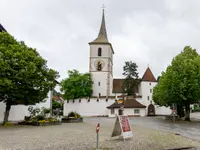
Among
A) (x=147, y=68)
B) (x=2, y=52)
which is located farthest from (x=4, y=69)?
(x=147, y=68)

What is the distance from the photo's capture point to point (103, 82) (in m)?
61.1

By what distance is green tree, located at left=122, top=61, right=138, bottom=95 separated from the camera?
60000 millimetres

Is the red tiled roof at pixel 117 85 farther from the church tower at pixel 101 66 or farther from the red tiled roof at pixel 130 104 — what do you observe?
the red tiled roof at pixel 130 104

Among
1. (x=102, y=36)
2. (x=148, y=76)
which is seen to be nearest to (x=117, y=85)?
(x=148, y=76)

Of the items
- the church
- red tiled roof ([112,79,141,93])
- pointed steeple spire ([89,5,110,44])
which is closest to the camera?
the church

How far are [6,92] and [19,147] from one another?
1154 centimetres

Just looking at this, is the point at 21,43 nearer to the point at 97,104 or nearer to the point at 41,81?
the point at 41,81

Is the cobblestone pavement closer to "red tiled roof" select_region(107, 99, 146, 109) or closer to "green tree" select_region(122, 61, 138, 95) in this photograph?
"red tiled roof" select_region(107, 99, 146, 109)

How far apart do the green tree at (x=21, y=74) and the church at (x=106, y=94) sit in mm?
27979

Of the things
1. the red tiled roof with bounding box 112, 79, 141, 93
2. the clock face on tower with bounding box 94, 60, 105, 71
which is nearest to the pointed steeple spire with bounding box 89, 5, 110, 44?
the clock face on tower with bounding box 94, 60, 105, 71

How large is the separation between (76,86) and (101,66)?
9.73 m

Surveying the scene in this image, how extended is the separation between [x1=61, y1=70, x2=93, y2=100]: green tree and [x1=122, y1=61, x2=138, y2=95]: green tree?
29.9 ft

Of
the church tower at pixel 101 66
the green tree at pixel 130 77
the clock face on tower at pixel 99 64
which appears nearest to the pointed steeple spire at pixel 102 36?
the church tower at pixel 101 66

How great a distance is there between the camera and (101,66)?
62.5 m
